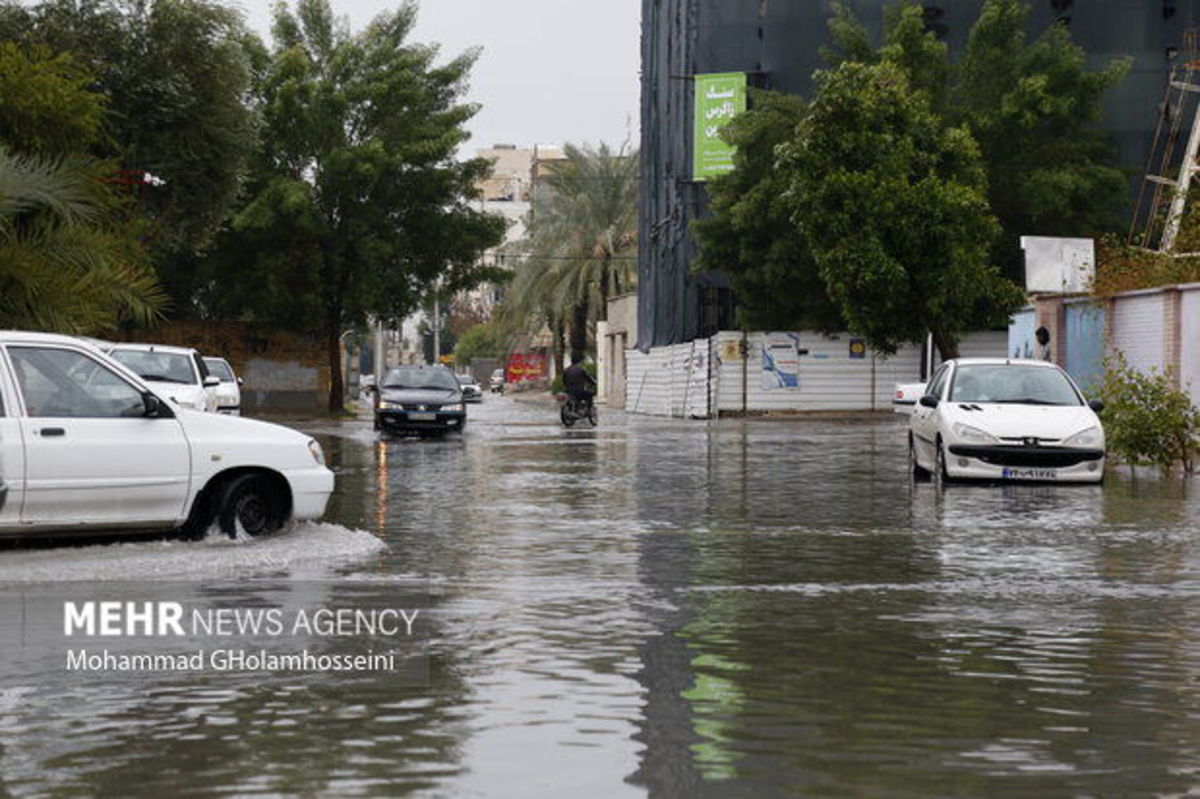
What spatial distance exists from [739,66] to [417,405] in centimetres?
2919

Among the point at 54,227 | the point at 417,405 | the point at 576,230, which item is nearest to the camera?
the point at 54,227

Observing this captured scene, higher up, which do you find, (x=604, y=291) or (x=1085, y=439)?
(x=604, y=291)

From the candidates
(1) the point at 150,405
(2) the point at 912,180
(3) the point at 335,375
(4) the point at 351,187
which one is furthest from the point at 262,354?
(1) the point at 150,405

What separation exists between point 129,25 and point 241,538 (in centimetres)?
2805

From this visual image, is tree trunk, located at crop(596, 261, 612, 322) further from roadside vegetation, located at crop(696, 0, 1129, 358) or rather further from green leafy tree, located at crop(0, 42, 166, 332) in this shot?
green leafy tree, located at crop(0, 42, 166, 332)

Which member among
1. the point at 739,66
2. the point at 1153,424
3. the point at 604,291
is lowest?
the point at 1153,424

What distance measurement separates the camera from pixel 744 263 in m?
57.0

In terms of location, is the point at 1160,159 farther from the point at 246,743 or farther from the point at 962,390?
the point at 246,743

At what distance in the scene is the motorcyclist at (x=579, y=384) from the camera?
46000 millimetres

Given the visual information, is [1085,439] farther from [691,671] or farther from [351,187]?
[351,187]

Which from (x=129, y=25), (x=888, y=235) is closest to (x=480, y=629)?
(x=129, y=25)

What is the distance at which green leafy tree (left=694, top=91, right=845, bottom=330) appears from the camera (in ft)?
179

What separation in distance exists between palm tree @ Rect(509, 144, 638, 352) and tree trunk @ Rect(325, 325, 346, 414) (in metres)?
17.6

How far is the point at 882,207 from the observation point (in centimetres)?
4469
